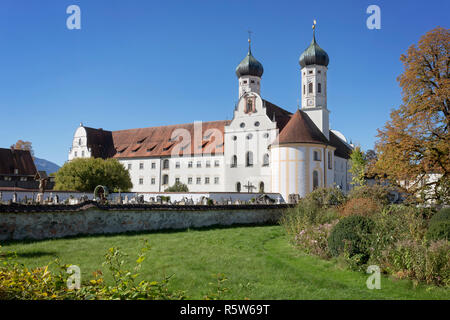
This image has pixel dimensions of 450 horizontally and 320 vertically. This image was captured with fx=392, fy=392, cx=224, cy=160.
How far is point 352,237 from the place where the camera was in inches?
436

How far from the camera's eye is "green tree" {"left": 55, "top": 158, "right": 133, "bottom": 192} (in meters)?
36.4

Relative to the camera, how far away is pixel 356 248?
35.6 feet

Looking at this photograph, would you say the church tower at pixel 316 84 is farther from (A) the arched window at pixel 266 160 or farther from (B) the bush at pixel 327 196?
(B) the bush at pixel 327 196

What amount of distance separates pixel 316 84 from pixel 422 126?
3408cm

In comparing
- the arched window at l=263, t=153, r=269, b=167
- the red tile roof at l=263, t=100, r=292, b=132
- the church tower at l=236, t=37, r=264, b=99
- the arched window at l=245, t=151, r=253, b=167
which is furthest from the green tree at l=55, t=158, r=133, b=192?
the church tower at l=236, t=37, r=264, b=99

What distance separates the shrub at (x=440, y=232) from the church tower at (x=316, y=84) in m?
38.7

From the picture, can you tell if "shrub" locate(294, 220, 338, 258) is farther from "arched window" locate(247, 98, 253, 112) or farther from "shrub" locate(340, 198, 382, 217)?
"arched window" locate(247, 98, 253, 112)

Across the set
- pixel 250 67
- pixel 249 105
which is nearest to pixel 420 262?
pixel 249 105

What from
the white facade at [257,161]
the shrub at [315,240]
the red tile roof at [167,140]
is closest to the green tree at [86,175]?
the white facade at [257,161]

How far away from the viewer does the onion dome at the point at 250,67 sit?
53812 mm

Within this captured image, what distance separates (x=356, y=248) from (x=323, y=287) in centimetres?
268
